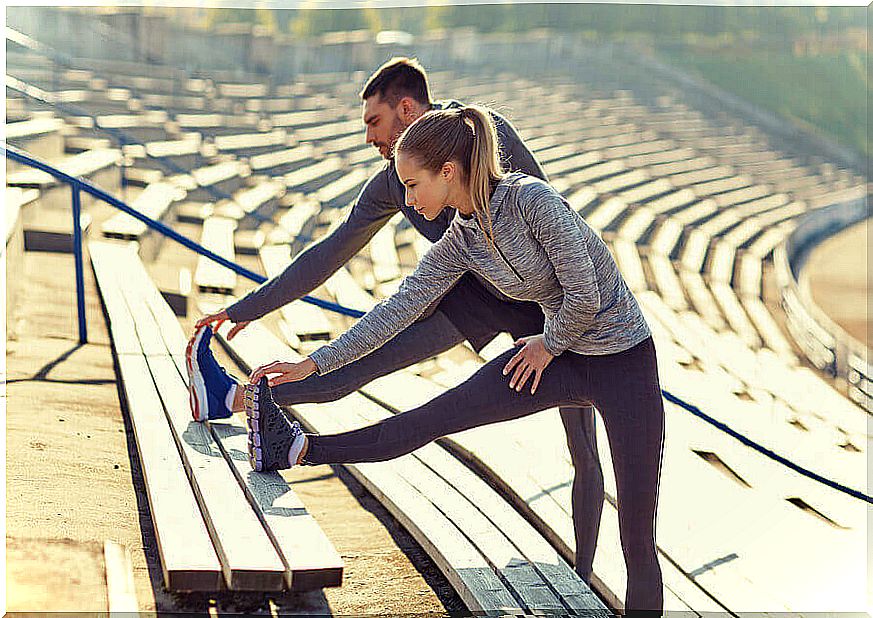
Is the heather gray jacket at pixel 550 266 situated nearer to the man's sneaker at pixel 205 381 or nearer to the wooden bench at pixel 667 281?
the man's sneaker at pixel 205 381

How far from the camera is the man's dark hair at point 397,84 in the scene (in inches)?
106

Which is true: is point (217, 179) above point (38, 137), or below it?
below

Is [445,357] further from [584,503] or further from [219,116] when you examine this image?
[219,116]

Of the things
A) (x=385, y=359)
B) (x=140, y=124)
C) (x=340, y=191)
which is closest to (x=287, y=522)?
(x=385, y=359)

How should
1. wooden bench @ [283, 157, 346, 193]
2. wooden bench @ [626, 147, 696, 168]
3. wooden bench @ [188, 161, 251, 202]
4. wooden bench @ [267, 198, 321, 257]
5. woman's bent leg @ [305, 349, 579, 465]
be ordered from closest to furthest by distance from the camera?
woman's bent leg @ [305, 349, 579, 465] → wooden bench @ [267, 198, 321, 257] → wooden bench @ [188, 161, 251, 202] → wooden bench @ [283, 157, 346, 193] → wooden bench @ [626, 147, 696, 168]

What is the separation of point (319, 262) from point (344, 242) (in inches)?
3.4

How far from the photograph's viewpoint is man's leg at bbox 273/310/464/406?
2650mm

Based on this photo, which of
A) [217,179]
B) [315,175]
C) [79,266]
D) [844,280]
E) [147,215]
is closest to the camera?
[79,266]

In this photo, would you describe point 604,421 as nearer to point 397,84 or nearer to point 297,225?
point 397,84

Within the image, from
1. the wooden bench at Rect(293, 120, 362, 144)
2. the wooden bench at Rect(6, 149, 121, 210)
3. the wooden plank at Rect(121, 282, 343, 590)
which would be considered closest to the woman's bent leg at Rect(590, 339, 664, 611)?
the wooden plank at Rect(121, 282, 343, 590)

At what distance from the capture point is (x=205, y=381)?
2.95 metres

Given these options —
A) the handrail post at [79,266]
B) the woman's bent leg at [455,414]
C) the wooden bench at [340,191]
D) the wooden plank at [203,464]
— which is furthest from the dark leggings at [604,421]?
the wooden bench at [340,191]

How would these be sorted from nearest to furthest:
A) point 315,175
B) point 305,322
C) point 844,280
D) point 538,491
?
point 538,491, point 305,322, point 315,175, point 844,280

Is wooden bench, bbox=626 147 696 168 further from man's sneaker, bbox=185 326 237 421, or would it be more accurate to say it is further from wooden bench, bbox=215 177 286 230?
man's sneaker, bbox=185 326 237 421
